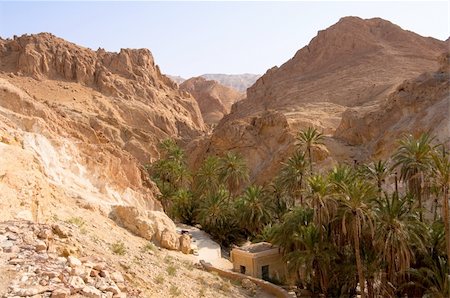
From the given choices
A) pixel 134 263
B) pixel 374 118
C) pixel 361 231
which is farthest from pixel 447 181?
pixel 374 118

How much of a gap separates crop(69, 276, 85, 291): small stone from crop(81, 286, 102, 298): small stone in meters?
0.09

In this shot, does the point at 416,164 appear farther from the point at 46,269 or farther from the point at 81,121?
the point at 81,121

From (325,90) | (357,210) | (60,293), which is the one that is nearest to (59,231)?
(60,293)

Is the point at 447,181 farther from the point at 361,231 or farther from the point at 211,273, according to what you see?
the point at 211,273

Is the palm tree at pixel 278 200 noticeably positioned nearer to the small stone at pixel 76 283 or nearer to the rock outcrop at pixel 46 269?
the rock outcrop at pixel 46 269

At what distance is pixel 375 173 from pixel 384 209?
17.4 feet

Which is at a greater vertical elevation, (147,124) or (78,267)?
(147,124)

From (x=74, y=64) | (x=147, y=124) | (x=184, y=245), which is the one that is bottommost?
(x=184, y=245)

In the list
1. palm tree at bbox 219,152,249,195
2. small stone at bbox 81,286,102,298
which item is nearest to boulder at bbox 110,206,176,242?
small stone at bbox 81,286,102,298

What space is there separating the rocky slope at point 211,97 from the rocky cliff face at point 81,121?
20.8 meters

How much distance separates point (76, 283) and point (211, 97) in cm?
11414

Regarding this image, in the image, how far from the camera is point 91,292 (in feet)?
26.2

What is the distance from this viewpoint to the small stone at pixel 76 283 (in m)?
8.02

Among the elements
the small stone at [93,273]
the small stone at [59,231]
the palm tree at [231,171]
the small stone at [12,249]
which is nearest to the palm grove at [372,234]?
the palm tree at [231,171]
